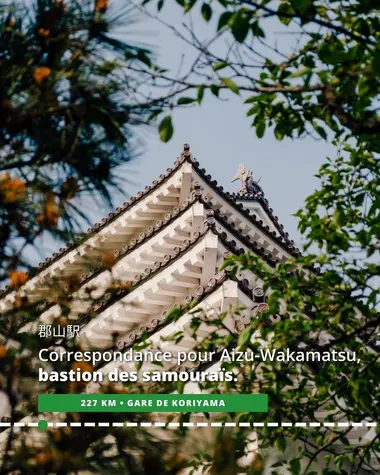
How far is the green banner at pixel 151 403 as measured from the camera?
358 cm

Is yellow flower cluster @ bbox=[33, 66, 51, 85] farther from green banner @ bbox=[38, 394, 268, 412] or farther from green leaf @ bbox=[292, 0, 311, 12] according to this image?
green banner @ bbox=[38, 394, 268, 412]

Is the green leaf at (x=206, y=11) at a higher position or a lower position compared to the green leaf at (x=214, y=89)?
higher

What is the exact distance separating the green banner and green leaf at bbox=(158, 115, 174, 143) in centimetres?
147

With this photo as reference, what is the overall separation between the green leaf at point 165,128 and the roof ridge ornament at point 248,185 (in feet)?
39.0

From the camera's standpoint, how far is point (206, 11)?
411 cm

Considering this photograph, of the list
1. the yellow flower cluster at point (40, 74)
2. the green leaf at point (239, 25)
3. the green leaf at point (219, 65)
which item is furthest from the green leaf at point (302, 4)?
A: the yellow flower cluster at point (40, 74)

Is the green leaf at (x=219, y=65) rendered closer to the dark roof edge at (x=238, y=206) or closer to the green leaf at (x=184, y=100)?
the green leaf at (x=184, y=100)

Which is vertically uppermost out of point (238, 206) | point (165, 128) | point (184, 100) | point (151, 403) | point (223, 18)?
point (238, 206)

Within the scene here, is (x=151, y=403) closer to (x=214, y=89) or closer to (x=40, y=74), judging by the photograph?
(x=214, y=89)

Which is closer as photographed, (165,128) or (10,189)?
(10,189)

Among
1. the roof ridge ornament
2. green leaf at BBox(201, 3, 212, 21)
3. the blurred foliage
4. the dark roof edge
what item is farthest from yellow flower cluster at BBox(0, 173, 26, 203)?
the roof ridge ornament

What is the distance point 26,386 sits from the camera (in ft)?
11.0

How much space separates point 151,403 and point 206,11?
245cm

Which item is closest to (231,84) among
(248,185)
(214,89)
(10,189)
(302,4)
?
(214,89)
